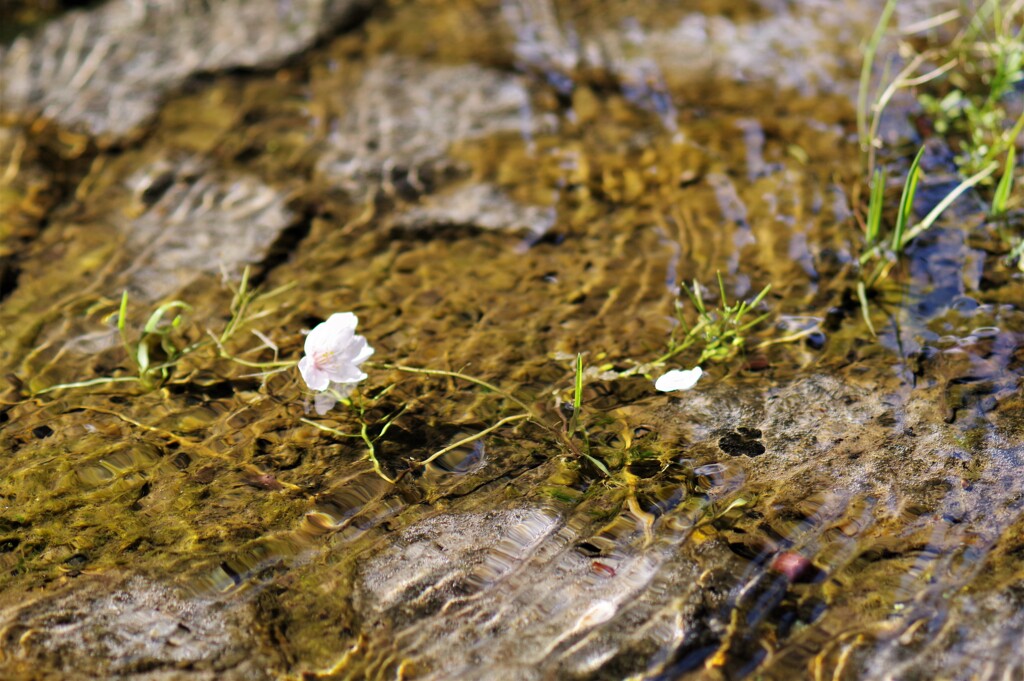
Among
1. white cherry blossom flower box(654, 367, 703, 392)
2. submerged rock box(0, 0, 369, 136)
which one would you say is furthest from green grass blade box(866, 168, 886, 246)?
submerged rock box(0, 0, 369, 136)

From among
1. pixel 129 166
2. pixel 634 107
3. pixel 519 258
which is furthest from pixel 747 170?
pixel 129 166

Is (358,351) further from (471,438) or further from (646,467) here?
(646,467)

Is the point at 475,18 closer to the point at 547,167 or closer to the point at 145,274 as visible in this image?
the point at 547,167

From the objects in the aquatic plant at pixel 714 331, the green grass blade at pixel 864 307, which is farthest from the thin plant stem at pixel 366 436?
the green grass blade at pixel 864 307

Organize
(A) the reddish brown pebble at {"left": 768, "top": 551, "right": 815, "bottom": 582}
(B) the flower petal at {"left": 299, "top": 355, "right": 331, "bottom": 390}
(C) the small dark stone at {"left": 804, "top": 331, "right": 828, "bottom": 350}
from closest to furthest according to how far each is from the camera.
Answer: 1. (A) the reddish brown pebble at {"left": 768, "top": 551, "right": 815, "bottom": 582}
2. (B) the flower petal at {"left": 299, "top": 355, "right": 331, "bottom": 390}
3. (C) the small dark stone at {"left": 804, "top": 331, "right": 828, "bottom": 350}

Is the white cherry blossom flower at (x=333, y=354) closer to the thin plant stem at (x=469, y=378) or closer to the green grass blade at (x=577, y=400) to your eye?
the thin plant stem at (x=469, y=378)

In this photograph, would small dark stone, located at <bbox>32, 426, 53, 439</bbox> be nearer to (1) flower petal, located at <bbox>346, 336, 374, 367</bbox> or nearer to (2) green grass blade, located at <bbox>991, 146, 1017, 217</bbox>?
(1) flower petal, located at <bbox>346, 336, 374, 367</bbox>
